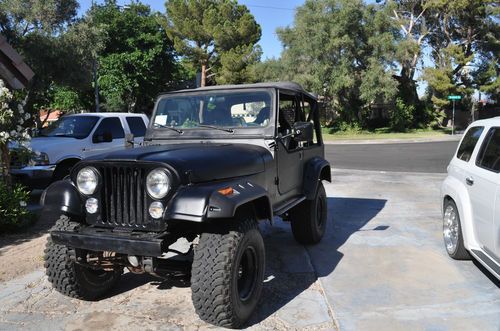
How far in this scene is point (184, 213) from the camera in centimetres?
346

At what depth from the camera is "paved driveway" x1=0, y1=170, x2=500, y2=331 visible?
158 inches

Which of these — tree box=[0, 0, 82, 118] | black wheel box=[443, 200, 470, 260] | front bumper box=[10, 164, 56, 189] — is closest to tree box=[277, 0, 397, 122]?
tree box=[0, 0, 82, 118]

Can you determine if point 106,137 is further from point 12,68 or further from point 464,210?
point 464,210

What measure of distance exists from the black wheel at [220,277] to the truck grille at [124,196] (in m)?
0.53

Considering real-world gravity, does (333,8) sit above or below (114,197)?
above

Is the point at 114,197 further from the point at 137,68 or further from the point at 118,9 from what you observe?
the point at 118,9

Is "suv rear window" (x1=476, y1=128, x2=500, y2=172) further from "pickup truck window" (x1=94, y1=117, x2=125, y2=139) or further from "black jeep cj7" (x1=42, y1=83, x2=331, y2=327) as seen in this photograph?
"pickup truck window" (x1=94, y1=117, x2=125, y2=139)

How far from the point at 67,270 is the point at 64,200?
2.09 feet

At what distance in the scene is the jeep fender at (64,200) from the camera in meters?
3.92

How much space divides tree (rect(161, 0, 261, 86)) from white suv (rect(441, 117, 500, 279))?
118 ft

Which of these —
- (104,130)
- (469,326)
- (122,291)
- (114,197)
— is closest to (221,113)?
(114,197)

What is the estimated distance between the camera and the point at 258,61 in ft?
137

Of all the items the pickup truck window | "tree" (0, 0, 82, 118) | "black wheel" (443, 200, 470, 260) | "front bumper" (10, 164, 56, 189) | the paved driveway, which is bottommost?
the paved driveway

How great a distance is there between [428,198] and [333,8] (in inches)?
1186
